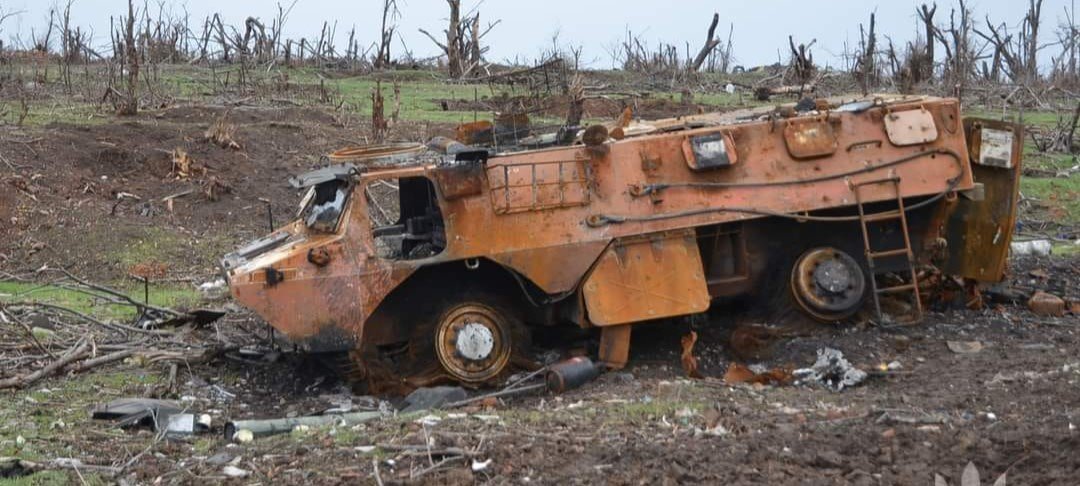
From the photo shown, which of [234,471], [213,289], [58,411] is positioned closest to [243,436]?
[234,471]

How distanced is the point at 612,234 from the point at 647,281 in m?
0.46

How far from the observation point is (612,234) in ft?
35.0

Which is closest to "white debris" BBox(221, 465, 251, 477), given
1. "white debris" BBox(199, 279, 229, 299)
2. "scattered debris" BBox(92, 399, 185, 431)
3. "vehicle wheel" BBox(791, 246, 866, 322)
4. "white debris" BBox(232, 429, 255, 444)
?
"white debris" BBox(232, 429, 255, 444)

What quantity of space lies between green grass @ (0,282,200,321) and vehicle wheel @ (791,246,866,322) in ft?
20.8

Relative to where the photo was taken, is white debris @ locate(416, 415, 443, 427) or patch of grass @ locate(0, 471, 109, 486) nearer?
patch of grass @ locate(0, 471, 109, 486)

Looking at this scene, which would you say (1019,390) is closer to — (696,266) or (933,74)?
(696,266)

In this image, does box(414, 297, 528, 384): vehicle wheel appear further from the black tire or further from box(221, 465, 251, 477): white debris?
box(221, 465, 251, 477): white debris

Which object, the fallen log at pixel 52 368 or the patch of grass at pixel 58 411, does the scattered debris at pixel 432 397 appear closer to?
the patch of grass at pixel 58 411

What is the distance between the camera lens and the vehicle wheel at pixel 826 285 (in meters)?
11.3

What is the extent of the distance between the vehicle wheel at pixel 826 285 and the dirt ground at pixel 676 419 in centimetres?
19

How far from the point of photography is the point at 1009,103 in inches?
1090

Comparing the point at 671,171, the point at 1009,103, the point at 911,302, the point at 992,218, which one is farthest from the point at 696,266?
the point at 1009,103

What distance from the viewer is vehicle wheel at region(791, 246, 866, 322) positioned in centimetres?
1126

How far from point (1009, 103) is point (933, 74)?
3.96m
